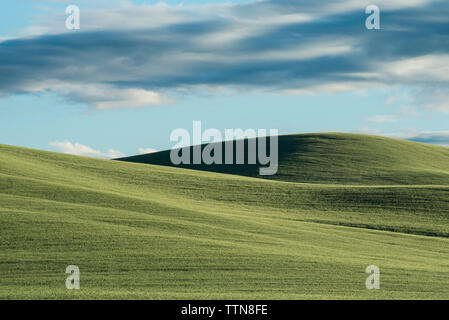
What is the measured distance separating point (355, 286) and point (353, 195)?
1815 cm

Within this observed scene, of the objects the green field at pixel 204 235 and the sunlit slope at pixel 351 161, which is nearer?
the green field at pixel 204 235

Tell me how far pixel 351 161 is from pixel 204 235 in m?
37.2

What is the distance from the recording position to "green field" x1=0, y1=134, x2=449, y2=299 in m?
15.0

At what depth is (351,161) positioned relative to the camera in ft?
183

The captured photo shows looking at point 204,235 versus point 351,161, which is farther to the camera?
point 351,161

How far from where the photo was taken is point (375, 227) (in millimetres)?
26047

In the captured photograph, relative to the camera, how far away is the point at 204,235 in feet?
69.0

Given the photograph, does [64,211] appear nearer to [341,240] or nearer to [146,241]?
[146,241]

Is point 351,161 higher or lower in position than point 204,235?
higher

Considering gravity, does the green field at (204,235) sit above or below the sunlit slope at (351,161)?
below

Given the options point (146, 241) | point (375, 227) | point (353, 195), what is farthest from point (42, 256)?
point (353, 195)

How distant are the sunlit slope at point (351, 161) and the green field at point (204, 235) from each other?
14.4 m

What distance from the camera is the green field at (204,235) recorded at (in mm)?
15047
